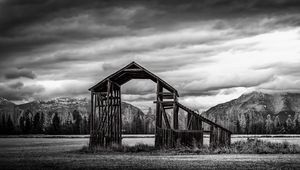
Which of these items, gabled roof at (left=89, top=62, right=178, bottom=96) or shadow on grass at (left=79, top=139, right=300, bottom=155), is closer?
shadow on grass at (left=79, top=139, right=300, bottom=155)

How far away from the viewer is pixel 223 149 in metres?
39.6

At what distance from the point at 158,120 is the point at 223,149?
699 cm

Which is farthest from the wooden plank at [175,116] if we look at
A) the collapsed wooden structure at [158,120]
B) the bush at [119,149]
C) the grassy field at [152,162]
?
the grassy field at [152,162]

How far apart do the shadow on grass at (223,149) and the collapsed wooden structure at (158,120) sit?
1324 millimetres

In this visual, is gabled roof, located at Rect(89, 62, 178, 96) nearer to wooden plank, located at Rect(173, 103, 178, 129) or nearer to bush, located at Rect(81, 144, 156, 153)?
wooden plank, located at Rect(173, 103, 178, 129)

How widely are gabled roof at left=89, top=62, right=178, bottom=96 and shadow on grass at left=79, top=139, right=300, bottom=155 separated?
5988 mm

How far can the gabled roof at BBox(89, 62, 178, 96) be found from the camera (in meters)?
42.5

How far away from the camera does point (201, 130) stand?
42312mm

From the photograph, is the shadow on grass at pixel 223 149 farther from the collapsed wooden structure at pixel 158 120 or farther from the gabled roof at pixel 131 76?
the gabled roof at pixel 131 76

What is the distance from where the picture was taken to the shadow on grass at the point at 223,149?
3888cm

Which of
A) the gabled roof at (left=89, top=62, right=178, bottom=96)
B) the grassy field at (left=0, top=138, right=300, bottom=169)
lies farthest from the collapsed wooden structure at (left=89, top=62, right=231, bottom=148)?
the grassy field at (left=0, top=138, right=300, bottom=169)

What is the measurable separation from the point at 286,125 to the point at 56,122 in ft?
330

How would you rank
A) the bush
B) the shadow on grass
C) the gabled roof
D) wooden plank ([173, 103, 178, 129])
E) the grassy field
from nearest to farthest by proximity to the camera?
the grassy field < the shadow on grass < the bush < wooden plank ([173, 103, 178, 129]) < the gabled roof

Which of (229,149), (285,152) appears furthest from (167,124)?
(285,152)
